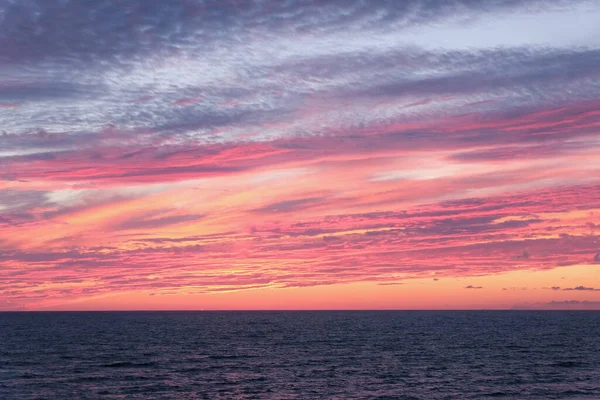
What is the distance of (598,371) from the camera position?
74.0 m

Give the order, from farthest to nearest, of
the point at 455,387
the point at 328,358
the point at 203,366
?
the point at 328,358, the point at 203,366, the point at 455,387

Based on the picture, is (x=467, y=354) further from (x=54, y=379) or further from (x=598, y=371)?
(x=54, y=379)

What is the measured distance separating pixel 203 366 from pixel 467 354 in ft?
135

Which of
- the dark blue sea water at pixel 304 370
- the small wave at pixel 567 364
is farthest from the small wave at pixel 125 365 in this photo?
the small wave at pixel 567 364

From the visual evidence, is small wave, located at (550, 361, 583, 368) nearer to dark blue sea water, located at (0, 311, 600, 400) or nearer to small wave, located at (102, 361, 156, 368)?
dark blue sea water, located at (0, 311, 600, 400)

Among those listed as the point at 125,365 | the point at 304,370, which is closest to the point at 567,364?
the point at 304,370

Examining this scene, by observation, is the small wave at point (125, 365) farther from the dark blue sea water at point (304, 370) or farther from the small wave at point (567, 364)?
the small wave at point (567, 364)

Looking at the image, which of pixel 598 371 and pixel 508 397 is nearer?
pixel 508 397

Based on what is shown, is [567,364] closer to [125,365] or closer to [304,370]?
[304,370]

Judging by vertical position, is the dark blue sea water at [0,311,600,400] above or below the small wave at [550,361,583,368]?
above

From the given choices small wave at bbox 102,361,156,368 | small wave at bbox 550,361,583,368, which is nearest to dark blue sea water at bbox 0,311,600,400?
small wave at bbox 102,361,156,368

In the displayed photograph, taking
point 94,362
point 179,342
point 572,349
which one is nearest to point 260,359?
point 94,362

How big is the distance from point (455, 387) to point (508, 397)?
258 inches

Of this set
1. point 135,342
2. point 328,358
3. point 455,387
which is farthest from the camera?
point 135,342
